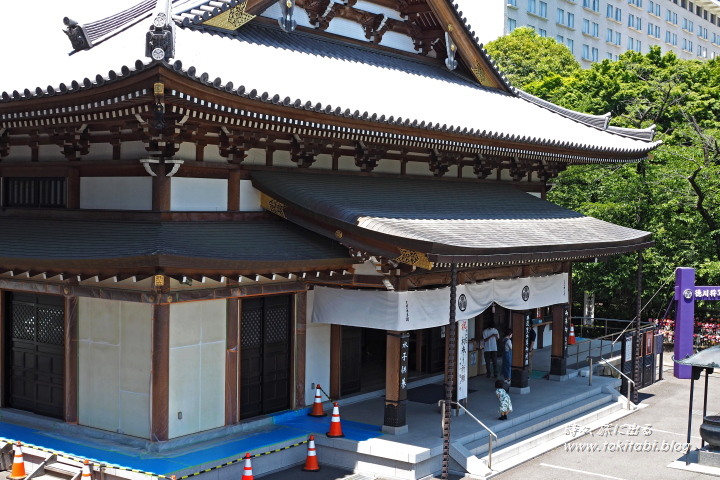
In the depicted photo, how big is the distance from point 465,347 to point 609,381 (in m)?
5.73

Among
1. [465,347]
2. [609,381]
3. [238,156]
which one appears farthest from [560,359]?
[238,156]

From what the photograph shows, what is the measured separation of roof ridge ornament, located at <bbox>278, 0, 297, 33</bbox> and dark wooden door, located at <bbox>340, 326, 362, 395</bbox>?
6450 mm

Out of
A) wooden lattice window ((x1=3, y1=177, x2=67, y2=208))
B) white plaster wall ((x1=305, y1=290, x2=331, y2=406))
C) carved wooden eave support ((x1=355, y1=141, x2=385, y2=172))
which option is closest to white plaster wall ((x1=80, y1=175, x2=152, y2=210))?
wooden lattice window ((x1=3, y1=177, x2=67, y2=208))

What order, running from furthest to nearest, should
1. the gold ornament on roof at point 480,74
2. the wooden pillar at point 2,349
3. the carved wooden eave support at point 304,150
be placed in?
the gold ornament on roof at point 480,74, the wooden pillar at point 2,349, the carved wooden eave support at point 304,150

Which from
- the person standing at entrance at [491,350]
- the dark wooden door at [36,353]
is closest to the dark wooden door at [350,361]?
the person standing at entrance at [491,350]

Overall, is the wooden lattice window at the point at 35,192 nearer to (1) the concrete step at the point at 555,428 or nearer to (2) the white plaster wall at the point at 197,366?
(2) the white plaster wall at the point at 197,366

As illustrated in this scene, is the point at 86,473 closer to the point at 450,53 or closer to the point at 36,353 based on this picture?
the point at 36,353

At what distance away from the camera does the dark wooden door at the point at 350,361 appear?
15.7m

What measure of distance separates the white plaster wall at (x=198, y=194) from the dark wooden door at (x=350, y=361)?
12.6 ft

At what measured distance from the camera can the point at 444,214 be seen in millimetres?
15328

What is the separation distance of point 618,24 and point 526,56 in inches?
1216

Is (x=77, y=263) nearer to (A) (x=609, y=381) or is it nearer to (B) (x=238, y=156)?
(B) (x=238, y=156)

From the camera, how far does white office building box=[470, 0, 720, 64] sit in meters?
67.1

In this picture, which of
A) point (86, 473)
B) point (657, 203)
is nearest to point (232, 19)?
point (86, 473)
